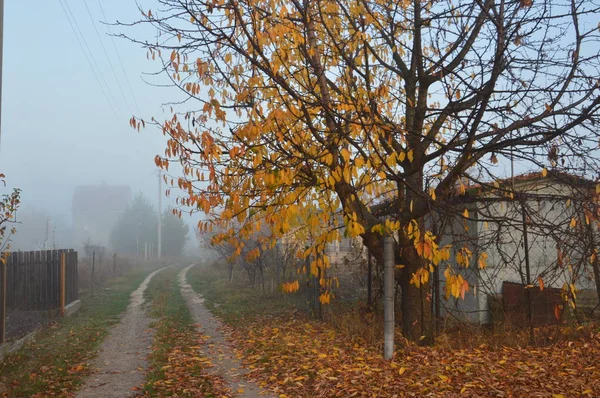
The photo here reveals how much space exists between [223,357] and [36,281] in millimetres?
7710

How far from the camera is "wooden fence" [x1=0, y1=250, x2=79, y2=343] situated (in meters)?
13.0

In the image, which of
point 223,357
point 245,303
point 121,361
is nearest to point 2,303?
point 121,361

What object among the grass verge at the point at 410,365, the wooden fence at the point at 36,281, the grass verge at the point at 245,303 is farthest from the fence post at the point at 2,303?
the grass verge at the point at 245,303

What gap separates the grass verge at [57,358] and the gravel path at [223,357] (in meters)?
1.85

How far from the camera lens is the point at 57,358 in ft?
26.4

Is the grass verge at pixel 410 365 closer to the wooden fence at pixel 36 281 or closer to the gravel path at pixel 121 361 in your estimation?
the gravel path at pixel 121 361

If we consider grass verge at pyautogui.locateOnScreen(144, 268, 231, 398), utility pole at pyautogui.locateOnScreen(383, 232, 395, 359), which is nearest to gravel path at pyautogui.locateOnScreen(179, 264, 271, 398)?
grass verge at pyautogui.locateOnScreen(144, 268, 231, 398)

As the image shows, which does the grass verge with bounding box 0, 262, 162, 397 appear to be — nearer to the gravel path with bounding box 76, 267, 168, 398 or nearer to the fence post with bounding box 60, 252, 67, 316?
the gravel path with bounding box 76, 267, 168, 398

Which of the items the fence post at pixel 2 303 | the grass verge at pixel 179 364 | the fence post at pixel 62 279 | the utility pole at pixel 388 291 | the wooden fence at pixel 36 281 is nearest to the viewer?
the grass verge at pixel 179 364

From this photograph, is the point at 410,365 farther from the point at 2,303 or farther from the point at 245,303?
the point at 245,303

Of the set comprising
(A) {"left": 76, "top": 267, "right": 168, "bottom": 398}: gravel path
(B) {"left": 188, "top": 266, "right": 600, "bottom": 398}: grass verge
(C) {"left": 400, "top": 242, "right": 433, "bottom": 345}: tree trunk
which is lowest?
(A) {"left": 76, "top": 267, "right": 168, "bottom": 398}: gravel path

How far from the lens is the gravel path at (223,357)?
6.18 m

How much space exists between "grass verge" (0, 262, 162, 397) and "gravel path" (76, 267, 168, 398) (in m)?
0.17

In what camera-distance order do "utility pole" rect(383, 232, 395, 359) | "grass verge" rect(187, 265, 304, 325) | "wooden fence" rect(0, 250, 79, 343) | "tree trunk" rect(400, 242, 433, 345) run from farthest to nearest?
"wooden fence" rect(0, 250, 79, 343) < "grass verge" rect(187, 265, 304, 325) < "tree trunk" rect(400, 242, 433, 345) < "utility pole" rect(383, 232, 395, 359)
